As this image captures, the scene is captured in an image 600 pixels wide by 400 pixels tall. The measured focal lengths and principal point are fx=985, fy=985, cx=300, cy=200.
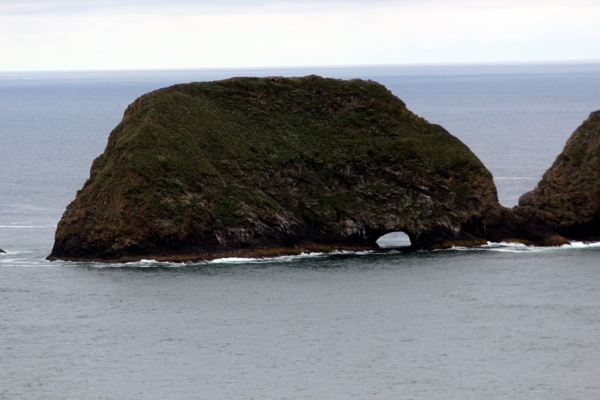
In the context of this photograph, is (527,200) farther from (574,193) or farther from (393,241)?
(393,241)

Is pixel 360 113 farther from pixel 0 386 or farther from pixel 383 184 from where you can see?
pixel 0 386

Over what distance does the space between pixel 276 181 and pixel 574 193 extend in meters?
30.5

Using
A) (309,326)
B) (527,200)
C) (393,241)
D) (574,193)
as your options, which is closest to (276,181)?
(393,241)

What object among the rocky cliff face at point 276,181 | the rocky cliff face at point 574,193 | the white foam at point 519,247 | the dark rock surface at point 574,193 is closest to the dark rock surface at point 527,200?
the rocky cliff face at point 574,193

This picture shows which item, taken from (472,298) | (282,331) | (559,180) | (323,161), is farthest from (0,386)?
(559,180)

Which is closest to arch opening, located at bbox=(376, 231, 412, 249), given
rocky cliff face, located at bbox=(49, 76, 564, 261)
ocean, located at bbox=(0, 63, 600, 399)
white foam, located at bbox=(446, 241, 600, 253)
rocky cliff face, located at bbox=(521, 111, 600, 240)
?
rocky cliff face, located at bbox=(49, 76, 564, 261)

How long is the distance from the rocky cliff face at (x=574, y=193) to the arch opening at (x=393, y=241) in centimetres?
1383

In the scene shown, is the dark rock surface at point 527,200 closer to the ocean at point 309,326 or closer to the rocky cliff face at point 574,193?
the rocky cliff face at point 574,193

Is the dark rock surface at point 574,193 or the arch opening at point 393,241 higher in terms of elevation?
the dark rock surface at point 574,193

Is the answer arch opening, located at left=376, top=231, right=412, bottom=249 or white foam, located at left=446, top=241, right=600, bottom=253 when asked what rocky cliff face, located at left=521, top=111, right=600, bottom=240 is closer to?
white foam, located at left=446, top=241, right=600, bottom=253

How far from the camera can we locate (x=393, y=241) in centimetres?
10631

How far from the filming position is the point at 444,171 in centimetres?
10000

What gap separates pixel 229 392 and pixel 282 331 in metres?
12.5

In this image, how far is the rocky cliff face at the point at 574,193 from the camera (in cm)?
10012
